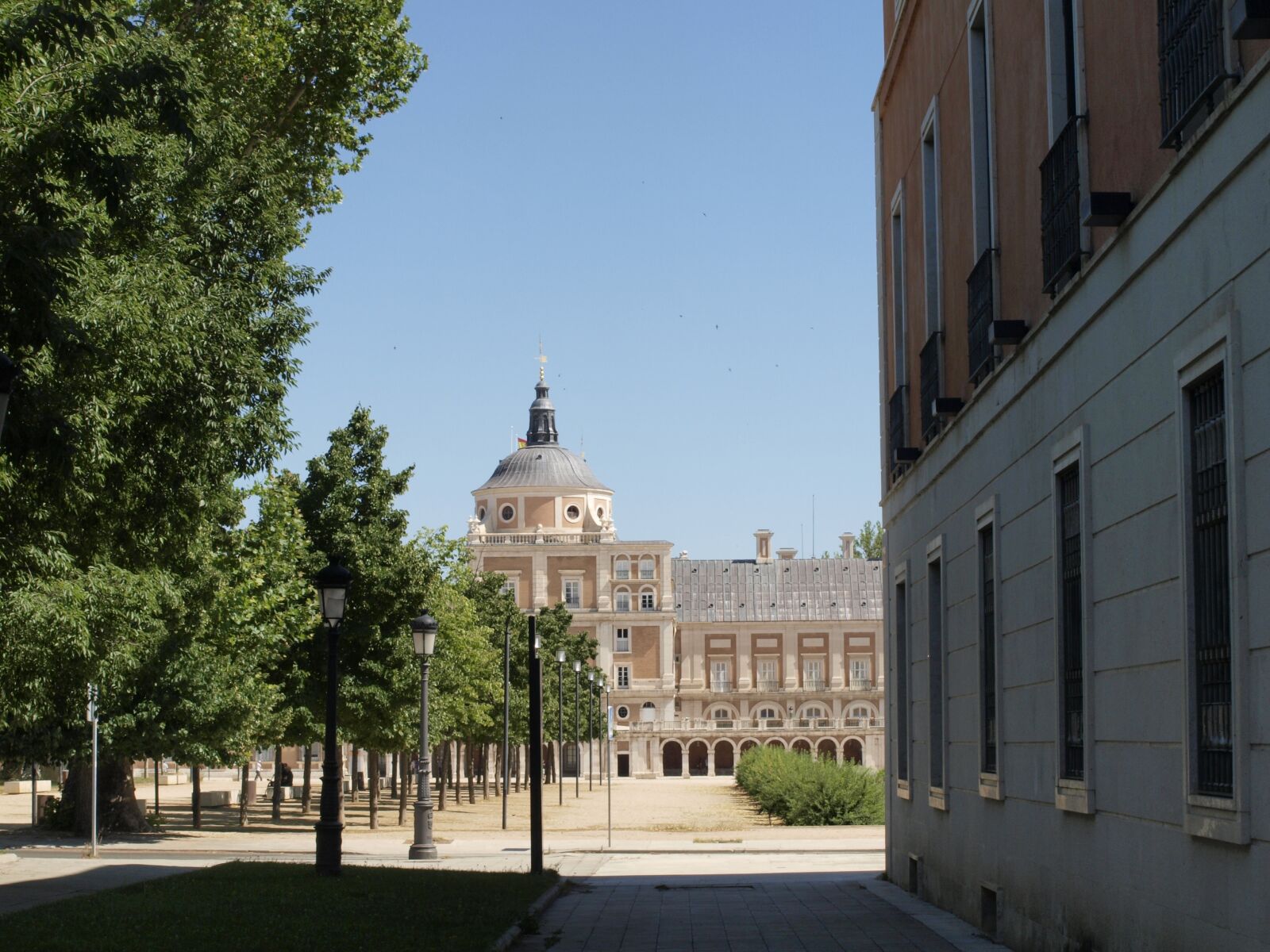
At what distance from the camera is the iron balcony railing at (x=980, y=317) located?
14852 millimetres

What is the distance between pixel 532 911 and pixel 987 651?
5349mm

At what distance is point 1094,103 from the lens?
36.2 feet

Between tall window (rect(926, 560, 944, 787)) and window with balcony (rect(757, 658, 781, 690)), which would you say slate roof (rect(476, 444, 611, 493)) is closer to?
window with balcony (rect(757, 658, 781, 690))

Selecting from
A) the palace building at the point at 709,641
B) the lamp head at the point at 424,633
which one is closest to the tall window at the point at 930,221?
the lamp head at the point at 424,633

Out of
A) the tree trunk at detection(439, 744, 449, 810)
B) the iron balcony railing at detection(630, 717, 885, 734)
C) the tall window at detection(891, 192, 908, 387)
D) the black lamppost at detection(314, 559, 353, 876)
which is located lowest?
the iron balcony railing at detection(630, 717, 885, 734)

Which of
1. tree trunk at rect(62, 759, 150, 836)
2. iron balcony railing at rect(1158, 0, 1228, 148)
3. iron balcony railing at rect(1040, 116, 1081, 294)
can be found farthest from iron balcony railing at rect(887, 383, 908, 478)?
tree trunk at rect(62, 759, 150, 836)

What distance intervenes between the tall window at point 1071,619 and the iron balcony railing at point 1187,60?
3185 millimetres

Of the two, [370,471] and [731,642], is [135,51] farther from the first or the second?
[731,642]

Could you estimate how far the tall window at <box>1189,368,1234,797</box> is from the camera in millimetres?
8328

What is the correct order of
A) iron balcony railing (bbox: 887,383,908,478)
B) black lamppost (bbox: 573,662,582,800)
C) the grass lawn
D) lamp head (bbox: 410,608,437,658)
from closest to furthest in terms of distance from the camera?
→ the grass lawn → iron balcony railing (bbox: 887,383,908,478) → lamp head (bbox: 410,608,437,658) → black lamppost (bbox: 573,662,582,800)

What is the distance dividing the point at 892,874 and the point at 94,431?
42.0 feet

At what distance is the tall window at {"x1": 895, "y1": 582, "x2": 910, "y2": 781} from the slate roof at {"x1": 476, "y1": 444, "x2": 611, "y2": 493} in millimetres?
126181

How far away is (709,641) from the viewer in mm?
141375

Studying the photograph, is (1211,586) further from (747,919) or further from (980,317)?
(747,919)
